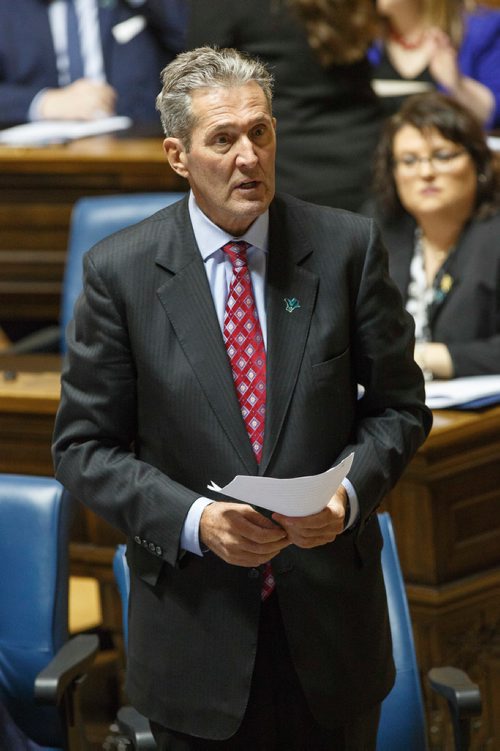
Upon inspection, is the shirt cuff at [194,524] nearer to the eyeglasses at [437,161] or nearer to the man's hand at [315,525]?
the man's hand at [315,525]

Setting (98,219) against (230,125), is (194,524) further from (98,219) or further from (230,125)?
(98,219)

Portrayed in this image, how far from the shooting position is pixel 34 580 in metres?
2.40

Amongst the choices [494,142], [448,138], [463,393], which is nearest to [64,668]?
[463,393]

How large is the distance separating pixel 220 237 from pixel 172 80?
23cm

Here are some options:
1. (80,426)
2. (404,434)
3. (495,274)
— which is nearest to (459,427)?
(495,274)

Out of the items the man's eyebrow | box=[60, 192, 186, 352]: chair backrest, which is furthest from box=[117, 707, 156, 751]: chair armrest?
box=[60, 192, 186, 352]: chair backrest

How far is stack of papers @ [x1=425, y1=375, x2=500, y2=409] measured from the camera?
2904 millimetres

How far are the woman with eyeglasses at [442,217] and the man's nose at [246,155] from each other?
1.53m

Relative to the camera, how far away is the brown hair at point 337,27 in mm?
3387

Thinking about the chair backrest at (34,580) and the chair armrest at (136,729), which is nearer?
the chair armrest at (136,729)

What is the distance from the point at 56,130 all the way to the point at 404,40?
131 centimetres

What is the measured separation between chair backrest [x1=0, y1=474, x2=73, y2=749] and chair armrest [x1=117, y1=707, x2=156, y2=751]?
382 millimetres

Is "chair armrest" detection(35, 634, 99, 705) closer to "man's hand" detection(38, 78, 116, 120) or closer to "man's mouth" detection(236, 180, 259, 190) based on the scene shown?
"man's mouth" detection(236, 180, 259, 190)

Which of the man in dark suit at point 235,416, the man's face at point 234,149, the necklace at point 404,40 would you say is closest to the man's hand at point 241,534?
the man in dark suit at point 235,416
